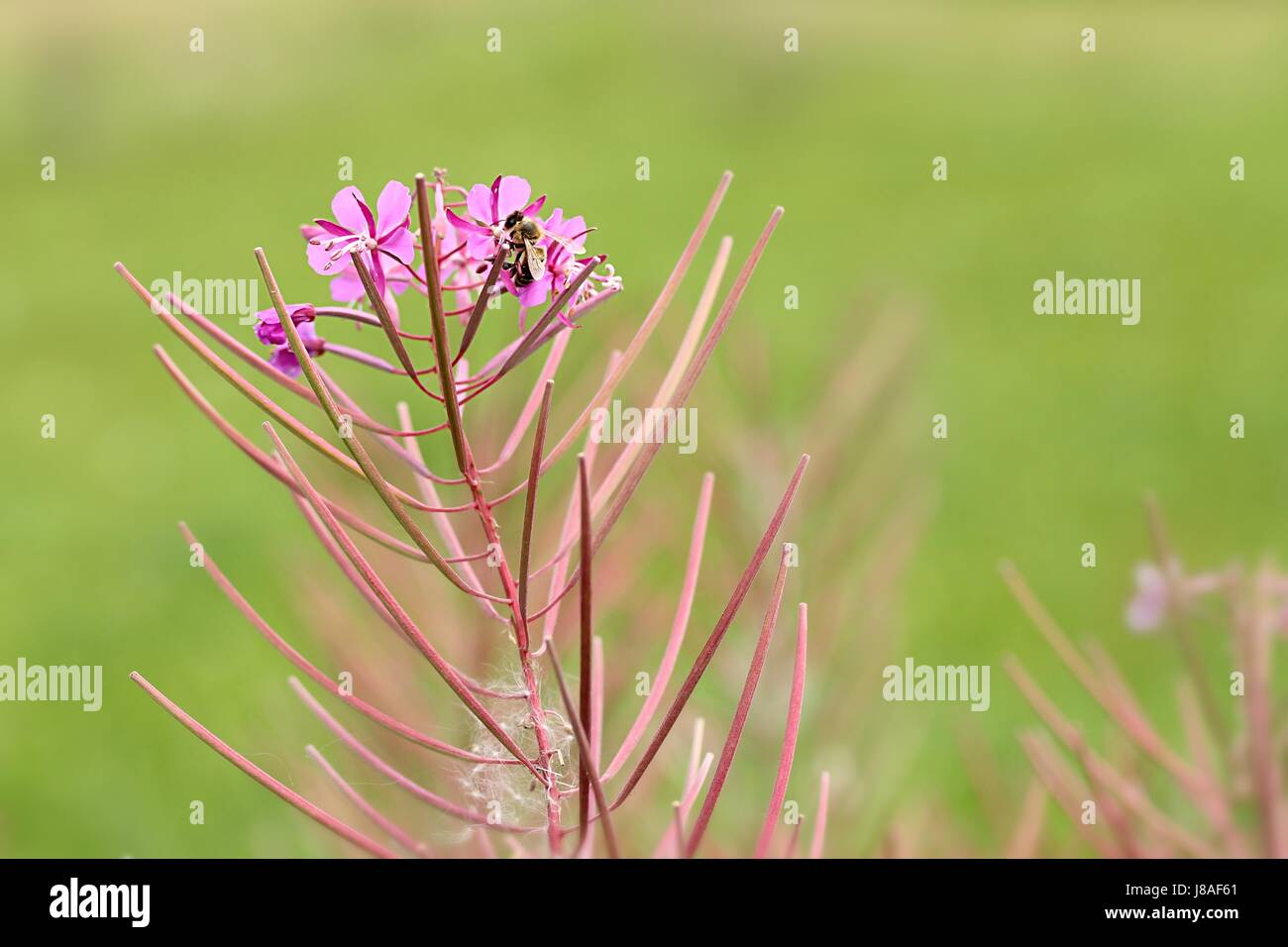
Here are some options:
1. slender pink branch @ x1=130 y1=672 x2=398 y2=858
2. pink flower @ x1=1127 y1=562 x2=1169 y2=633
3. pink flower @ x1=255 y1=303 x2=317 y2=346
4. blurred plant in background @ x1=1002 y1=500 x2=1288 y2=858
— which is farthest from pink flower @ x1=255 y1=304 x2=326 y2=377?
Result: pink flower @ x1=1127 y1=562 x2=1169 y2=633

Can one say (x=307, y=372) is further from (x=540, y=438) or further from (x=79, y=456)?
(x=79, y=456)

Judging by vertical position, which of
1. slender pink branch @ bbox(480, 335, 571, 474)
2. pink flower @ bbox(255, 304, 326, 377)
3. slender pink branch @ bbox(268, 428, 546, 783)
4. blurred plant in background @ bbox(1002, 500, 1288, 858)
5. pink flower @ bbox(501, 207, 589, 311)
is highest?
pink flower @ bbox(501, 207, 589, 311)

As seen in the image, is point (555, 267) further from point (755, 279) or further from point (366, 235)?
point (755, 279)

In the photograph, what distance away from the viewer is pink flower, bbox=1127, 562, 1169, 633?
612 mm

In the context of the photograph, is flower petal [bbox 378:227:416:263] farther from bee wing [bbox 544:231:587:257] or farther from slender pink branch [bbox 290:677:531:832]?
slender pink branch [bbox 290:677:531:832]

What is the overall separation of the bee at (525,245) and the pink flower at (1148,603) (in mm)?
361

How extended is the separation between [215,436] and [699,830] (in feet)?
12.0

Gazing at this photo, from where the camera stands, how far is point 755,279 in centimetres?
426

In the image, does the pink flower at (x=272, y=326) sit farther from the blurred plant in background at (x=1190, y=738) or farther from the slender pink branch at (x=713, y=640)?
the blurred plant in background at (x=1190, y=738)

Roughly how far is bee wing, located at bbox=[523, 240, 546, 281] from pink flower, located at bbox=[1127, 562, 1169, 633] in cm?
36

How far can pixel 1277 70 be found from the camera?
238 inches

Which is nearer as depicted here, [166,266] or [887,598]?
[887,598]
